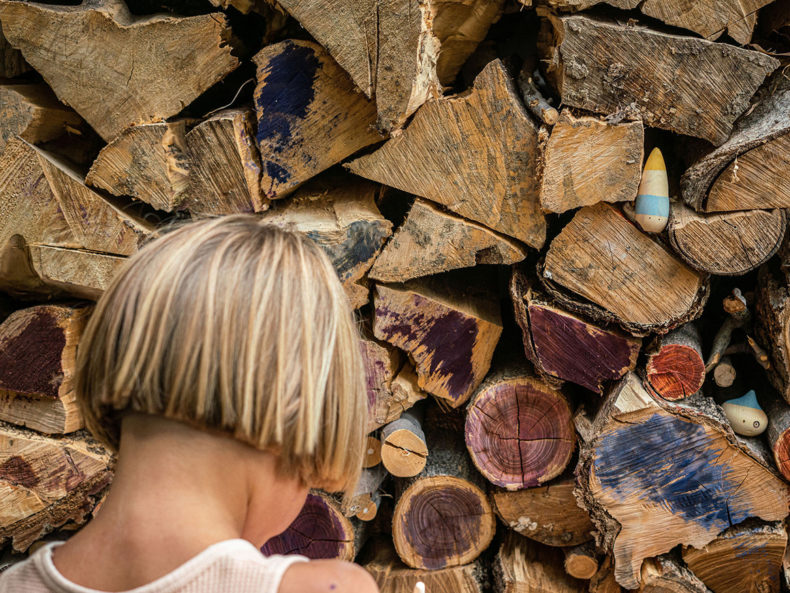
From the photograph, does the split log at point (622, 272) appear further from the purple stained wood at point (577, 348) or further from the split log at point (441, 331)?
the split log at point (441, 331)

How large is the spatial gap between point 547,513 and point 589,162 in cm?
96

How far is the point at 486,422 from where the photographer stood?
5.70 feet

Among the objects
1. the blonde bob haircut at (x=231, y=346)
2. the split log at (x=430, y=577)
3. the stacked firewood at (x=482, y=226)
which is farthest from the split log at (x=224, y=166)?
the split log at (x=430, y=577)

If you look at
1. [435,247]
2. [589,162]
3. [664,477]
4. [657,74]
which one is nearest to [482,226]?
[435,247]

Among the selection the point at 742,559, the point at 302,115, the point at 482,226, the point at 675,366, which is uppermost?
the point at 302,115

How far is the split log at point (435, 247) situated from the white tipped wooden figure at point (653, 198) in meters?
0.28

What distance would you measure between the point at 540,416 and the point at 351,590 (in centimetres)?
102

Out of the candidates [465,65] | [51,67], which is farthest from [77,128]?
[465,65]

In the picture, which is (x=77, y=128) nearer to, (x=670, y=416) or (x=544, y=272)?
(x=544, y=272)

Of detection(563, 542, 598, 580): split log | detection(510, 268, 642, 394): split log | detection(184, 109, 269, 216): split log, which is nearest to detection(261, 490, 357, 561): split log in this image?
detection(563, 542, 598, 580): split log

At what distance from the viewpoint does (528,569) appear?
1857 millimetres

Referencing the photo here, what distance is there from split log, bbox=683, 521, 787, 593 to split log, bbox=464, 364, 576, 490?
410mm

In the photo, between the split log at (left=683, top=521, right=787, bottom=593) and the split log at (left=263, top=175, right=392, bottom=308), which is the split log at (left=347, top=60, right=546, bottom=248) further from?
the split log at (left=683, top=521, right=787, bottom=593)

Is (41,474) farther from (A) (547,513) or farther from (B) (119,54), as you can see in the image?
(A) (547,513)
